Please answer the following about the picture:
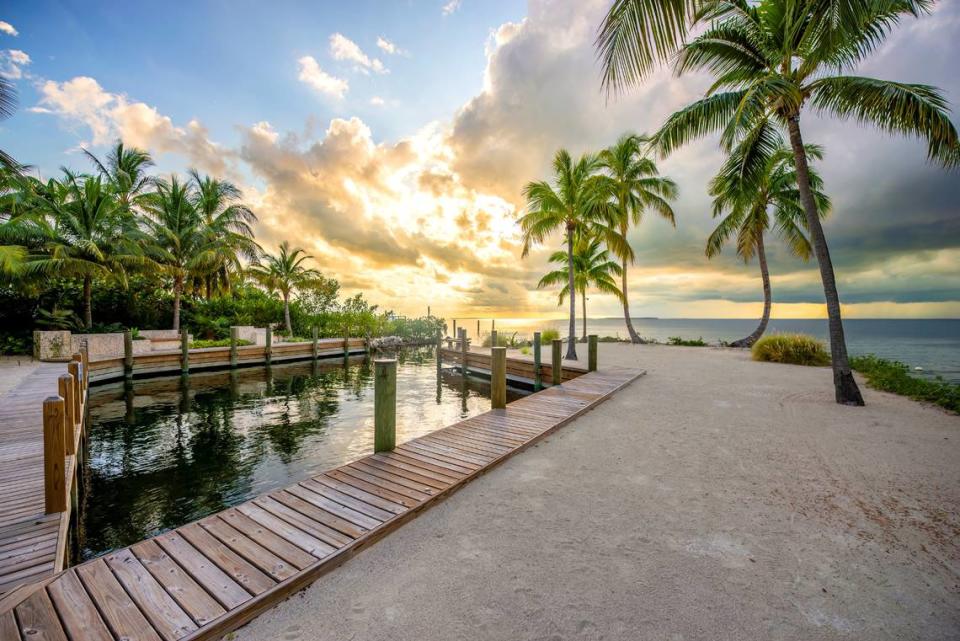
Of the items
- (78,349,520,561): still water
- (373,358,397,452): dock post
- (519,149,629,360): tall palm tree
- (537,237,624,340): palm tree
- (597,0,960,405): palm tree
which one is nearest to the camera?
(373,358,397,452): dock post

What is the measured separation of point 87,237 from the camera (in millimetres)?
15062

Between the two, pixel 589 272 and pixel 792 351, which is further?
pixel 589 272

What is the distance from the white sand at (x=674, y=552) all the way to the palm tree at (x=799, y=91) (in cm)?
447

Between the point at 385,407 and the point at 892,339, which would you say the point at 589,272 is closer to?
the point at 385,407

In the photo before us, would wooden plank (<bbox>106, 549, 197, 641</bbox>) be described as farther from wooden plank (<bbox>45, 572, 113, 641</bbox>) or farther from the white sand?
the white sand

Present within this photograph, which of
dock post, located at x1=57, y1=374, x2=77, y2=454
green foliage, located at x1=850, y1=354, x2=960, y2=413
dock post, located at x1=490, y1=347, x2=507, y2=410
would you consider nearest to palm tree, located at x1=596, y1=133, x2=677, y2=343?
green foliage, located at x1=850, y1=354, x2=960, y2=413

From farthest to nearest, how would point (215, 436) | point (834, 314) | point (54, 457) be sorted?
1. point (215, 436)
2. point (834, 314)
3. point (54, 457)

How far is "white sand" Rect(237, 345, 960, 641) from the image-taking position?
2.08 metres

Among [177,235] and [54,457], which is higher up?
[177,235]

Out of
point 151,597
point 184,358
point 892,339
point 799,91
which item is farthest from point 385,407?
point 892,339

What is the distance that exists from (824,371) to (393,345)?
19790 millimetres

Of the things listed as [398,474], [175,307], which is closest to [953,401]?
[398,474]

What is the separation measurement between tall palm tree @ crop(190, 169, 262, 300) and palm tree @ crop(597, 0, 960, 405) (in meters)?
20.2

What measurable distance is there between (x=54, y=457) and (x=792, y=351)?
16.3 metres
